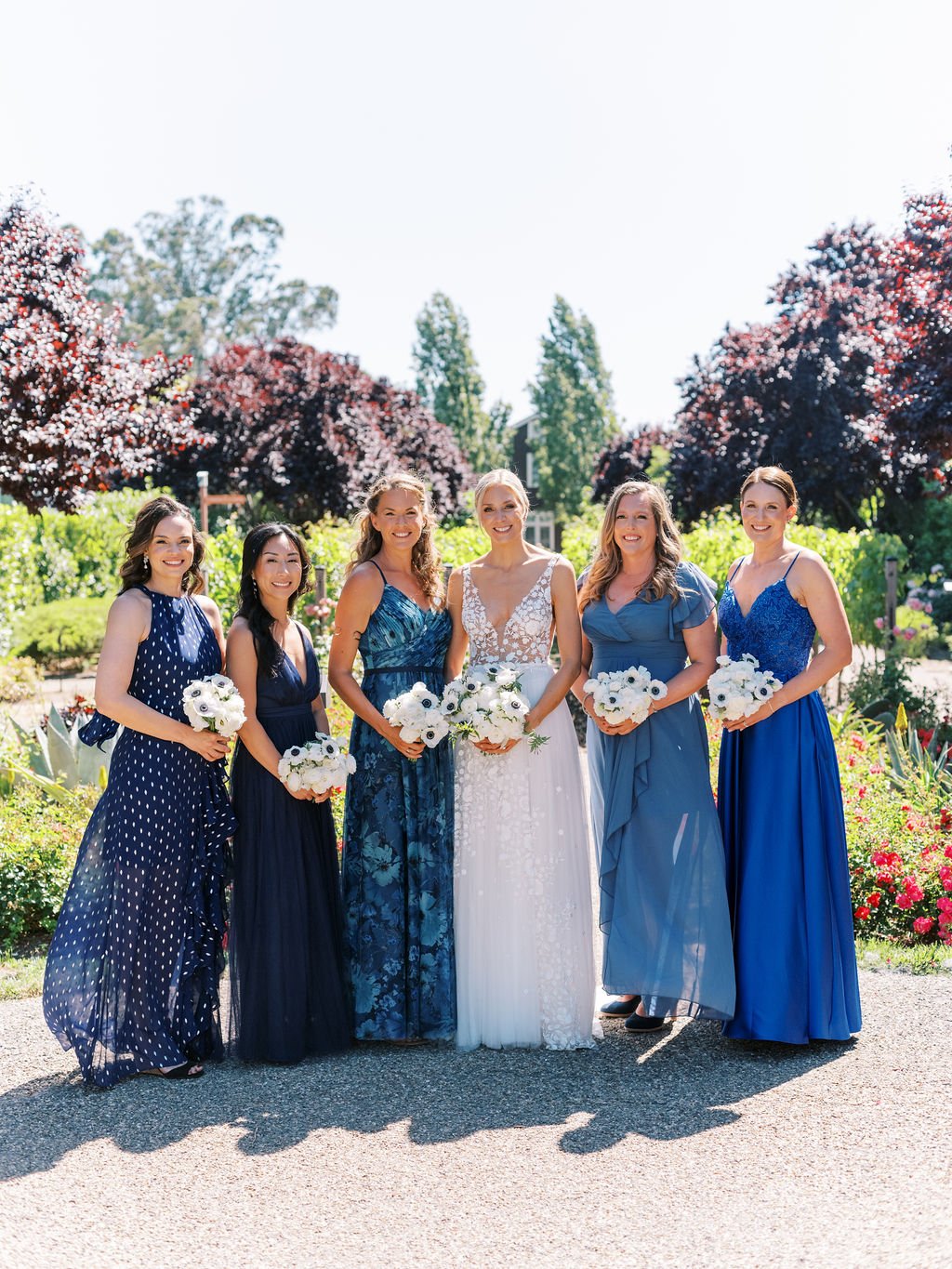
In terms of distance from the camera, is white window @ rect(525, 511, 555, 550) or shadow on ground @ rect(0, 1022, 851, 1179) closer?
shadow on ground @ rect(0, 1022, 851, 1179)

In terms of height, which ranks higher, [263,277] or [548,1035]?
[263,277]

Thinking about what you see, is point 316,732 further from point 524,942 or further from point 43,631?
point 43,631

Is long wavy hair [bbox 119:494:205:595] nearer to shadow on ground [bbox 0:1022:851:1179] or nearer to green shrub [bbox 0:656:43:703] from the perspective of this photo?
shadow on ground [bbox 0:1022:851:1179]

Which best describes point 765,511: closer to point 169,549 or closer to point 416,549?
point 416,549

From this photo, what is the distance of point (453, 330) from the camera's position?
43344mm

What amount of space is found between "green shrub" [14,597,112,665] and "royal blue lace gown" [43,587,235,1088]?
13036mm

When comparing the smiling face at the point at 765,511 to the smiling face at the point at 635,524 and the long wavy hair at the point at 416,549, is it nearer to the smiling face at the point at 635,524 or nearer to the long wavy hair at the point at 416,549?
the smiling face at the point at 635,524

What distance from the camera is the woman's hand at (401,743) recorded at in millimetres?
4746

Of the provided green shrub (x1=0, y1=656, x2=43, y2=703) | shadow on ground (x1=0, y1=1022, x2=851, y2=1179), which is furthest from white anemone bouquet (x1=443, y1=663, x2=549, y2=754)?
green shrub (x1=0, y1=656, x2=43, y2=703)

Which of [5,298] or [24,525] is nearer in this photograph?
[5,298]

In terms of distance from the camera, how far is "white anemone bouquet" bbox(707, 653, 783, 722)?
4.58 meters

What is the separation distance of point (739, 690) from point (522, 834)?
103cm

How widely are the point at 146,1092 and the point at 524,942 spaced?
1.50 metres

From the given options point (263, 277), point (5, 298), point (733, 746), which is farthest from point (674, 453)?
point (263, 277)
